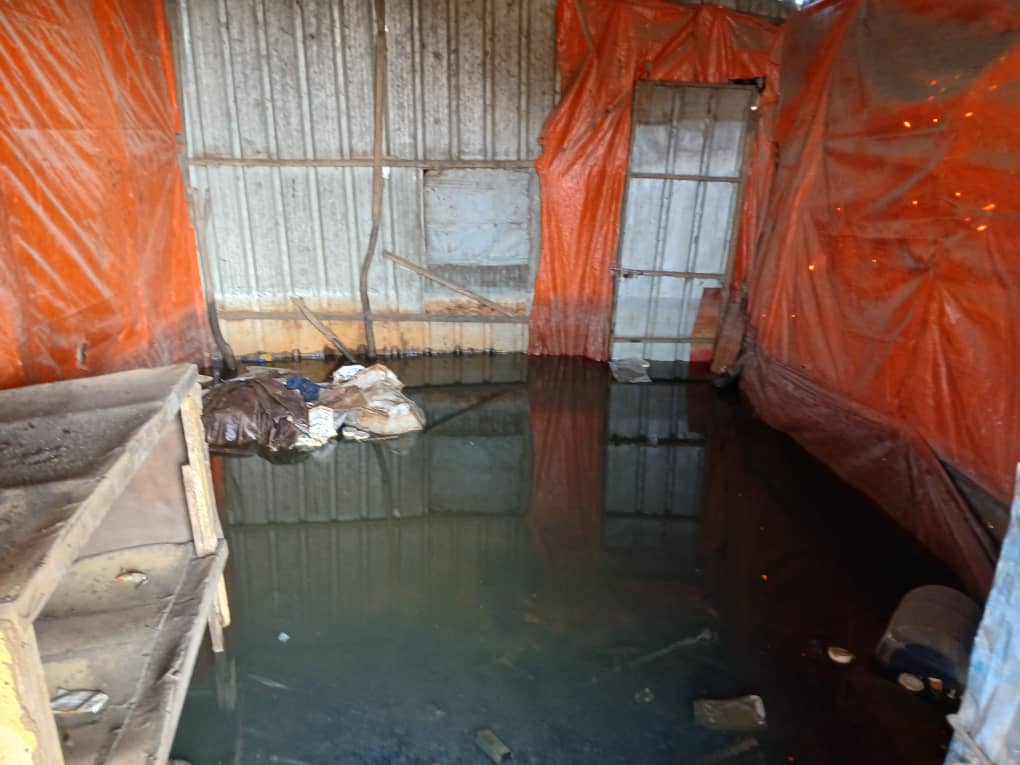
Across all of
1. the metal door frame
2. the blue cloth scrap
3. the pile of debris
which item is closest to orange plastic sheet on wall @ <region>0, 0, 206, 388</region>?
the pile of debris

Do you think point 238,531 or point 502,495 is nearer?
point 238,531

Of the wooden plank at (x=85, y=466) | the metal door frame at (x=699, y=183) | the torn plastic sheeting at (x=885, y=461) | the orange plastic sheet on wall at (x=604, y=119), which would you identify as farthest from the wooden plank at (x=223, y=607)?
the metal door frame at (x=699, y=183)

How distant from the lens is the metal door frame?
5672mm

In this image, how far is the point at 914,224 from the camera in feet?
11.6

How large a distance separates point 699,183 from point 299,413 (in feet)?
13.0

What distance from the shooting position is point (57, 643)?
211cm

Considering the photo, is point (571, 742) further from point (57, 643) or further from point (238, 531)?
point (238, 531)

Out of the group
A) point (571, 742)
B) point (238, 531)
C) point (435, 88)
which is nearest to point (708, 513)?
point (571, 742)

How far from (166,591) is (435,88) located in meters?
4.70

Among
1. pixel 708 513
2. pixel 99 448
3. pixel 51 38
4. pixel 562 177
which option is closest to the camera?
pixel 99 448

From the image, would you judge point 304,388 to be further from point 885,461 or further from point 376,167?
point 885,461

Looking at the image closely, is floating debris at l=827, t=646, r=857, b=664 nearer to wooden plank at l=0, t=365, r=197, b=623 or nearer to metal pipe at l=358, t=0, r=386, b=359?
wooden plank at l=0, t=365, r=197, b=623

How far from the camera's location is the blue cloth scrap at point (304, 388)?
4.97m

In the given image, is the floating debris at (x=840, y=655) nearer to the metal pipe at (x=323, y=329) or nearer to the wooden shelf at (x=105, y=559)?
the wooden shelf at (x=105, y=559)
